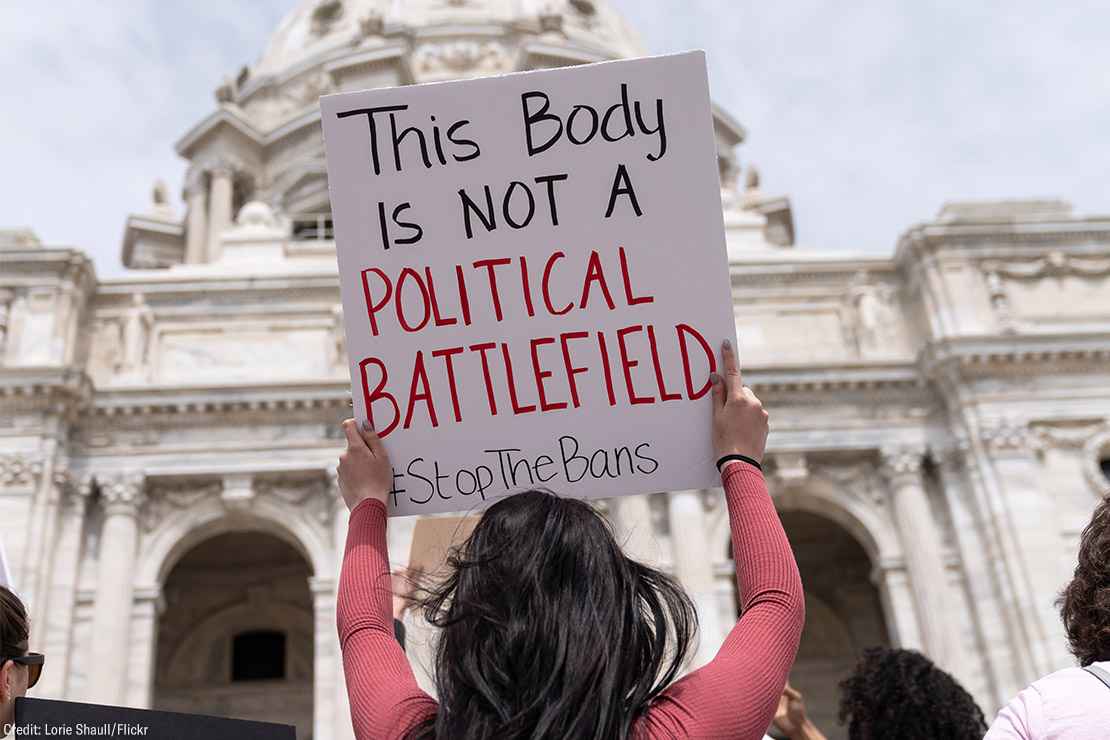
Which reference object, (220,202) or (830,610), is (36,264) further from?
(830,610)

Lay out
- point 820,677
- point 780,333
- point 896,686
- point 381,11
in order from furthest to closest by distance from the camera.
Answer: point 381,11, point 820,677, point 780,333, point 896,686

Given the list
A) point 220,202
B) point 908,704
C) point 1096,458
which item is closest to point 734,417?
point 908,704

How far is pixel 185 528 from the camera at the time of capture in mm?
20312

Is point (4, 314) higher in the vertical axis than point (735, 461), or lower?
higher

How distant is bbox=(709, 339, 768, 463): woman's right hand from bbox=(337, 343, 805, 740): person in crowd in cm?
29

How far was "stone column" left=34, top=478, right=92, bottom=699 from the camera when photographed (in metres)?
18.1

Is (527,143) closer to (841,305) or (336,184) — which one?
(336,184)

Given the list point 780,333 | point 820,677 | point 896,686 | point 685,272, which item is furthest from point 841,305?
point 685,272

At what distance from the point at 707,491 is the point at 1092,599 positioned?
19.2 metres

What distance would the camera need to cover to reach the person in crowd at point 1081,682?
7.59 ft

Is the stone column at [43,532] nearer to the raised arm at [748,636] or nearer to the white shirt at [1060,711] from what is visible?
the raised arm at [748,636]

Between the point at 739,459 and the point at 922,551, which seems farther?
the point at 922,551

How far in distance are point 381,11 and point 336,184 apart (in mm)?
44345

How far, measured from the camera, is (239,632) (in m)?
25.8
